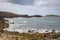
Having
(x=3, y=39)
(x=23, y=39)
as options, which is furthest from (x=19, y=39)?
(x=3, y=39)

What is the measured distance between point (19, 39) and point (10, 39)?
98 centimetres

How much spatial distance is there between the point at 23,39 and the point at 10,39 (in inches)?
52.8

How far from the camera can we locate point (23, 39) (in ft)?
66.1

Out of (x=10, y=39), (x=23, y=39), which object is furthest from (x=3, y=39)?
(x=23, y=39)

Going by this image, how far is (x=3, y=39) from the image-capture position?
2038 cm

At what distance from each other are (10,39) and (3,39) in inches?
27.6

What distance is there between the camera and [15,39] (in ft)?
67.2

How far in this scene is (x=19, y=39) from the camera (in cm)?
2008

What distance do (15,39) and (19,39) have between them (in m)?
0.59

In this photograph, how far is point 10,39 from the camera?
803 inches

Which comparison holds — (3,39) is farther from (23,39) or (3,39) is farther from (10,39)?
(23,39)

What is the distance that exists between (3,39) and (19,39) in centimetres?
165

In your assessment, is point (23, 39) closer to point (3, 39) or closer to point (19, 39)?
point (19, 39)
